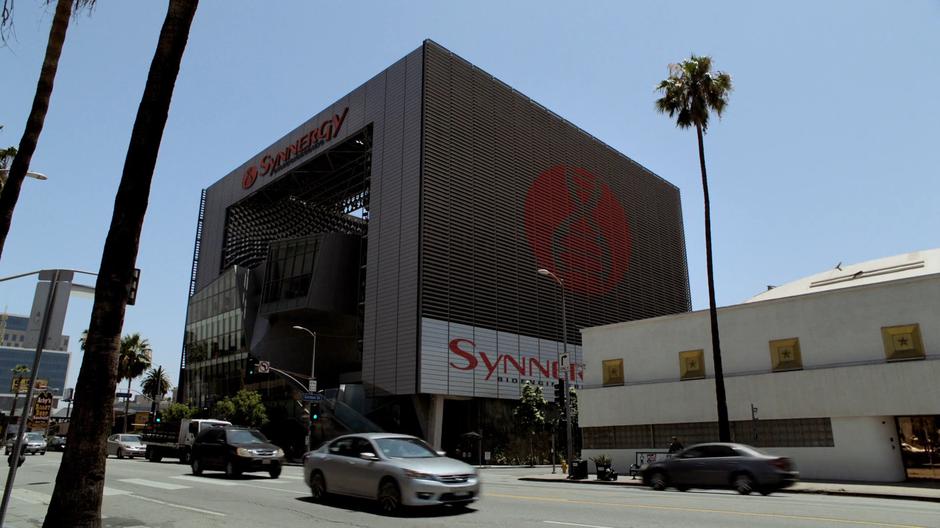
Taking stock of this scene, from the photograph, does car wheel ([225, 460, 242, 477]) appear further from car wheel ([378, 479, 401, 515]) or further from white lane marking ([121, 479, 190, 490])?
car wheel ([378, 479, 401, 515])

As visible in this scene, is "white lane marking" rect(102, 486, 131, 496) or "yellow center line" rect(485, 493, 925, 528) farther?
"white lane marking" rect(102, 486, 131, 496)

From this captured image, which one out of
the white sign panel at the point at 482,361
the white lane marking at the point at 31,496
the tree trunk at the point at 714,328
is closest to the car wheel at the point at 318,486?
the white lane marking at the point at 31,496

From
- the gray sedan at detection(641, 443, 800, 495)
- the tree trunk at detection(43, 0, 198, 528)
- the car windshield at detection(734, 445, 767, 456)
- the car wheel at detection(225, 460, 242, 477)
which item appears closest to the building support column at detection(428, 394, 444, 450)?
the car wheel at detection(225, 460, 242, 477)

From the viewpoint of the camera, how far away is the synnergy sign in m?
57.3

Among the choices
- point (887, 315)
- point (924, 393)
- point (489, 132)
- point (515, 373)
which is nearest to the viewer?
point (924, 393)

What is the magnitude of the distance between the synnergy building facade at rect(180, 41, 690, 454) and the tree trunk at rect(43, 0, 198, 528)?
119ft

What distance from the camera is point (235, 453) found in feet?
64.5

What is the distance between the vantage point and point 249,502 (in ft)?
43.1

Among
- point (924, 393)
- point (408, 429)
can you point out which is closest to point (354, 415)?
point (408, 429)

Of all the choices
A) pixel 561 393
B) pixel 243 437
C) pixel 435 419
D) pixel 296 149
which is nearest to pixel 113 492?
pixel 243 437

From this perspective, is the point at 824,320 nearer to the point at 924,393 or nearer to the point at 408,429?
the point at 924,393

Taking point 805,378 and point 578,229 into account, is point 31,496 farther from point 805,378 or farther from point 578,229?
point 578,229

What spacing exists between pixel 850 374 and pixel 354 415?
103ft

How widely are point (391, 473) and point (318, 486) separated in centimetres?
291
